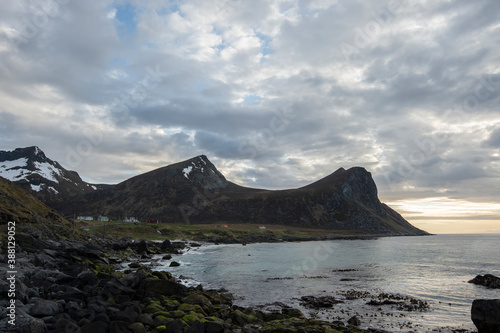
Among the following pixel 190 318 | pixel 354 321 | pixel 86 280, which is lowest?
pixel 354 321

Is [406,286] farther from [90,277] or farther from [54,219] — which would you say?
[54,219]

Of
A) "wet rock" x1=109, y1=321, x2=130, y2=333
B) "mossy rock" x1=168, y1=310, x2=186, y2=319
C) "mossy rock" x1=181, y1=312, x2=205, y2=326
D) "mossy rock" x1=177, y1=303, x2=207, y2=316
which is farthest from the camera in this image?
"mossy rock" x1=177, y1=303, x2=207, y2=316

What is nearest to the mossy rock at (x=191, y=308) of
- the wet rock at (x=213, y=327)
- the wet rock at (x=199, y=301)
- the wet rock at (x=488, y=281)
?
the wet rock at (x=199, y=301)

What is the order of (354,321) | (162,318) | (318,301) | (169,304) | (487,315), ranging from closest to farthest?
(162,318)
(487,315)
(169,304)
(354,321)
(318,301)

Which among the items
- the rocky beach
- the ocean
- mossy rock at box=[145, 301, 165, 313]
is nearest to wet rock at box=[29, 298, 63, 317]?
the rocky beach

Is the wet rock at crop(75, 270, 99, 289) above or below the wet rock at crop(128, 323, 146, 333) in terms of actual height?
above

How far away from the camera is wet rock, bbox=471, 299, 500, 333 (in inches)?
716

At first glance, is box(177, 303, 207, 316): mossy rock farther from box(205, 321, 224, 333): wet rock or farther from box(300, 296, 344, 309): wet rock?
box(300, 296, 344, 309): wet rock

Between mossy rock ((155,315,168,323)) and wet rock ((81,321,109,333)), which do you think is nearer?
wet rock ((81,321,109,333))

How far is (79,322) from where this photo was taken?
1434cm

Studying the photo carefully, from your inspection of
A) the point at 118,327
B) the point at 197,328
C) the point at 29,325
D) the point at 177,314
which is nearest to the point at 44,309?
the point at 29,325

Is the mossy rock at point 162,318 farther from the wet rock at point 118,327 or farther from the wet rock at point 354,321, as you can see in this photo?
the wet rock at point 354,321

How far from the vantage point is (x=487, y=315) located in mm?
18469

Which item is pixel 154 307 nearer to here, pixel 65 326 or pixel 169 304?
pixel 169 304
